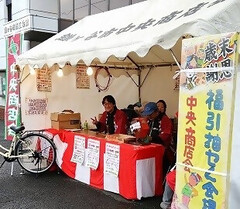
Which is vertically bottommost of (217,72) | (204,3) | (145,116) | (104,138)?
(104,138)

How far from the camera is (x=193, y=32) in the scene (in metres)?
3.73

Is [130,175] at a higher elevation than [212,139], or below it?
below

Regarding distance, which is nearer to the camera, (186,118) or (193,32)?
(186,118)

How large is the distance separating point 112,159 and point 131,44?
1.94 m

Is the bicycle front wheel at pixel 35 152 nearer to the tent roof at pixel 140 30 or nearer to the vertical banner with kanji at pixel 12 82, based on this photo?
the tent roof at pixel 140 30

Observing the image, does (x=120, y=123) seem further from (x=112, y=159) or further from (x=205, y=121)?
(x=205, y=121)

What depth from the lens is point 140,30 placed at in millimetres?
4820

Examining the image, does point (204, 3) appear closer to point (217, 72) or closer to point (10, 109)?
point (217, 72)

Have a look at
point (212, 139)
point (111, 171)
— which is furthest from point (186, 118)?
point (111, 171)

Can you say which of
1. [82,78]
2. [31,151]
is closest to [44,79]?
[82,78]

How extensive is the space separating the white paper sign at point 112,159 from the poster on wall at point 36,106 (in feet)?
8.29

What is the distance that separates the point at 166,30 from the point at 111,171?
2.48 m

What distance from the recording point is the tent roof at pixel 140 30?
3.90 metres

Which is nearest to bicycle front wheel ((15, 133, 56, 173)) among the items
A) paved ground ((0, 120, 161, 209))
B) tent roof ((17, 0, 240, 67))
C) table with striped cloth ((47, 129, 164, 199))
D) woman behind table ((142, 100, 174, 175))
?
paved ground ((0, 120, 161, 209))
